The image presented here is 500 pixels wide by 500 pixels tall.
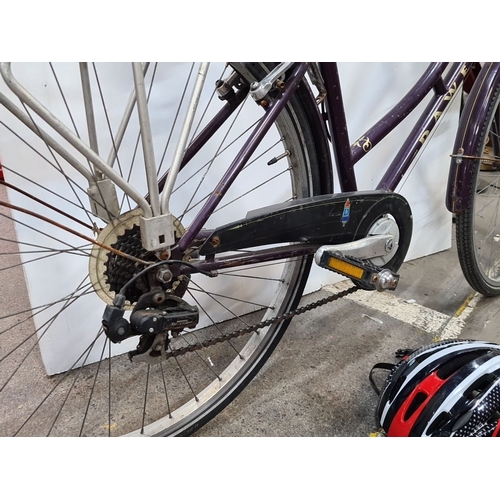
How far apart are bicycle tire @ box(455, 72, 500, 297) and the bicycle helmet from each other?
0.45 metres

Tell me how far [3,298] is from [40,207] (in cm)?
64

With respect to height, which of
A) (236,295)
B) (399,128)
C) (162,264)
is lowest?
Answer: (236,295)

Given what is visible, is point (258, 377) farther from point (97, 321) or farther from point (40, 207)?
point (40, 207)

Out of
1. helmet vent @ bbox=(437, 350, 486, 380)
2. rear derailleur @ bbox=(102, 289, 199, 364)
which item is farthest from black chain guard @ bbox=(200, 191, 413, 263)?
helmet vent @ bbox=(437, 350, 486, 380)

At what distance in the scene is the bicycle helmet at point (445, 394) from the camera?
90 centimetres

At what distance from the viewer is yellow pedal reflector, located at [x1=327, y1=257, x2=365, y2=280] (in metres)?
0.95

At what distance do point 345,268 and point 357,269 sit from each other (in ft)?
0.10

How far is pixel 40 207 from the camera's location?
1113mm

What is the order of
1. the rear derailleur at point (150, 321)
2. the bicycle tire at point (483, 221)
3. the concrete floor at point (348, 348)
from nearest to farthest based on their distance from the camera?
the rear derailleur at point (150, 321)
the concrete floor at point (348, 348)
the bicycle tire at point (483, 221)

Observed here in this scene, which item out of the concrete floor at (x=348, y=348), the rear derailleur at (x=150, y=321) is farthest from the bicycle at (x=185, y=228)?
the concrete floor at (x=348, y=348)

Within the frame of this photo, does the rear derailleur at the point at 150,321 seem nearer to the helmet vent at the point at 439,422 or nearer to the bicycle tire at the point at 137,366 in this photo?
the bicycle tire at the point at 137,366


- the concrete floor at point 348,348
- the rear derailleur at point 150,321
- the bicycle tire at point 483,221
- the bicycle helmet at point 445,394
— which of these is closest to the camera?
the rear derailleur at point 150,321

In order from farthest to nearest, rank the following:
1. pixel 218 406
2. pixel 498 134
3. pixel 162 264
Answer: pixel 498 134, pixel 218 406, pixel 162 264

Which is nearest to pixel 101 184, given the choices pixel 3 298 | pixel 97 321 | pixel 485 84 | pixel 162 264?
pixel 162 264
